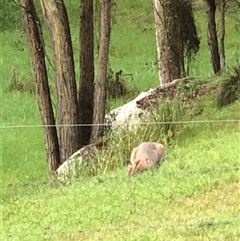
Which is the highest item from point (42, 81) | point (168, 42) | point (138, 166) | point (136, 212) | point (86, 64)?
point (168, 42)

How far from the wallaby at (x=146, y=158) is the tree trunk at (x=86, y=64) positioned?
3.22m

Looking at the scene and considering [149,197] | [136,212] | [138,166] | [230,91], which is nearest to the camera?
[136,212]

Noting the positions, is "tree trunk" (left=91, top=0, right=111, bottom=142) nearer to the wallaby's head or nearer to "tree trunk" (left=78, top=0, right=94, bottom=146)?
"tree trunk" (left=78, top=0, right=94, bottom=146)

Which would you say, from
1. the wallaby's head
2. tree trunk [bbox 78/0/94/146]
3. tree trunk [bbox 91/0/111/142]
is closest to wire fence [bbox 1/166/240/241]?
the wallaby's head

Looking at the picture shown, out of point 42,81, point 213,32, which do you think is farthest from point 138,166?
point 213,32

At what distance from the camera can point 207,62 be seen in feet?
90.6

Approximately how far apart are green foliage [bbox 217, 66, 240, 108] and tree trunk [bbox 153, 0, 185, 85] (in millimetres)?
3289

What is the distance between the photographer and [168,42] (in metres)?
16.5

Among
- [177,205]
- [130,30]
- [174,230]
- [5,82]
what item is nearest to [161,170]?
[177,205]

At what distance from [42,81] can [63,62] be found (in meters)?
0.98

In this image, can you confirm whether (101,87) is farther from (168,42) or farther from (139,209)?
(139,209)

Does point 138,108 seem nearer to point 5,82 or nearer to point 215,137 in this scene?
point 215,137

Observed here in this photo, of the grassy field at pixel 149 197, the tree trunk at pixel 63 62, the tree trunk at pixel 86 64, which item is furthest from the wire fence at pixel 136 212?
the tree trunk at pixel 86 64

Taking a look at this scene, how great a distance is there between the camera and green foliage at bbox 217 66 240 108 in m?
13.1
